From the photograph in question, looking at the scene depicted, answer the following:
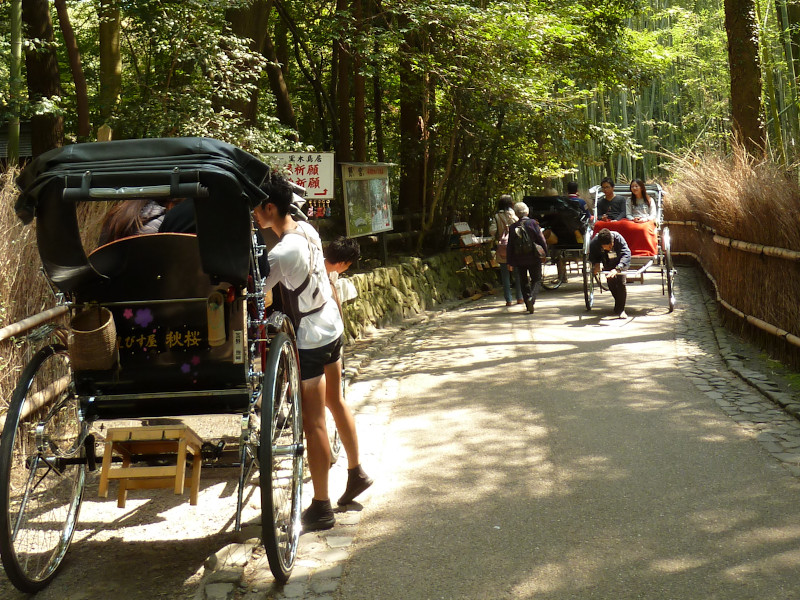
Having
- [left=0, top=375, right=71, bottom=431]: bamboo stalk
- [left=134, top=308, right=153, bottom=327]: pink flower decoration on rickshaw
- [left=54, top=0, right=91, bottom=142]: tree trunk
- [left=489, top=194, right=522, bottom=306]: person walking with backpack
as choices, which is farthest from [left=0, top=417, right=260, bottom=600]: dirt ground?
[left=489, top=194, right=522, bottom=306]: person walking with backpack

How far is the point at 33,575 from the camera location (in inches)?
145

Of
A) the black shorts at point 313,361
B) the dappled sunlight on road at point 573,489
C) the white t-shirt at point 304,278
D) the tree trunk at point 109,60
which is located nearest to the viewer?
the dappled sunlight on road at point 573,489

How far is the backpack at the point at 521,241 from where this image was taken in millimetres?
13250

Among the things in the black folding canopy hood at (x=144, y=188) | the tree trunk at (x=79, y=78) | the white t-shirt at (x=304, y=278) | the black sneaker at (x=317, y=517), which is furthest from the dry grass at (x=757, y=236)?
the tree trunk at (x=79, y=78)

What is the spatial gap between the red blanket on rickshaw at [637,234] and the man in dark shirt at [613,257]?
369mm

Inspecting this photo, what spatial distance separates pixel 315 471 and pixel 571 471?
172 cm

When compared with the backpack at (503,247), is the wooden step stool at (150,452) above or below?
below

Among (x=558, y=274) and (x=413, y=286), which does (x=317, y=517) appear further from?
(x=558, y=274)

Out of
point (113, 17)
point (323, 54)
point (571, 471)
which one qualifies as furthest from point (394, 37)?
point (323, 54)

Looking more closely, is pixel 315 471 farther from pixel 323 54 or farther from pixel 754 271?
pixel 323 54

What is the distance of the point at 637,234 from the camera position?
12.5 metres

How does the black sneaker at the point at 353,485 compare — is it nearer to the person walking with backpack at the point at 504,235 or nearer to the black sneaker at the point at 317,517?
the black sneaker at the point at 317,517

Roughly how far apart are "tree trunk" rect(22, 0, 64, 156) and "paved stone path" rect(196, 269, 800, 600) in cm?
498

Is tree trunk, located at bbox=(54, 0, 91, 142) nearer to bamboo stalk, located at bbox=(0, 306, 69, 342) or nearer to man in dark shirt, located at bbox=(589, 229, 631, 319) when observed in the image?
man in dark shirt, located at bbox=(589, 229, 631, 319)
